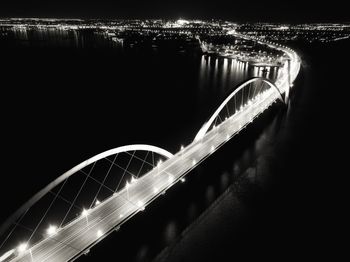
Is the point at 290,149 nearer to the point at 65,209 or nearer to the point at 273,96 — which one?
the point at 273,96

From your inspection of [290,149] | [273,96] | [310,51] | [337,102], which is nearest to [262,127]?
[290,149]

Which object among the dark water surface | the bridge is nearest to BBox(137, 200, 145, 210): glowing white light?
the bridge

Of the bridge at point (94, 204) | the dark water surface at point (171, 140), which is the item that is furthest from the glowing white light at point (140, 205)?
the dark water surface at point (171, 140)

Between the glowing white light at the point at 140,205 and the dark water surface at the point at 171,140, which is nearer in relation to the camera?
the glowing white light at the point at 140,205

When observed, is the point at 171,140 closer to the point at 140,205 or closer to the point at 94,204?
the point at 94,204

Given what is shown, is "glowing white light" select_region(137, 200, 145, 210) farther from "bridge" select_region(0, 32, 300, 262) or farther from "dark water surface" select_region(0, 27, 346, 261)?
"dark water surface" select_region(0, 27, 346, 261)

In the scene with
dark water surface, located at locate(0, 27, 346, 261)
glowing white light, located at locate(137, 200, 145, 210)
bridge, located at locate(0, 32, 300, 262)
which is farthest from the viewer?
dark water surface, located at locate(0, 27, 346, 261)

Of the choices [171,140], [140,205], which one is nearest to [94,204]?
[140,205]

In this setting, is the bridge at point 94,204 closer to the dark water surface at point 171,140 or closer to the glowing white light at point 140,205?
the glowing white light at point 140,205

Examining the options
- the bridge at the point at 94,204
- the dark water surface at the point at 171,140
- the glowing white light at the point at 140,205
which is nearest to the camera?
the bridge at the point at 94,204
